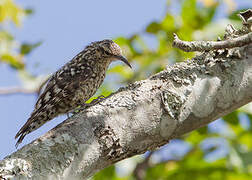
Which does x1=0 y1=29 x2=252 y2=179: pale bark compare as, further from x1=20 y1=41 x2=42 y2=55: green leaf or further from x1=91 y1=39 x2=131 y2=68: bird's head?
x1=20 y1=41 x2=42 y2=55: green leaf

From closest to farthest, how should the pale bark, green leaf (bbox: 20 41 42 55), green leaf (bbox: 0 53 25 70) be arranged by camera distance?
the pale bark → green leaf (bbox: 20 41 42 55) → green leaf (bbox: 0 53 25 70)

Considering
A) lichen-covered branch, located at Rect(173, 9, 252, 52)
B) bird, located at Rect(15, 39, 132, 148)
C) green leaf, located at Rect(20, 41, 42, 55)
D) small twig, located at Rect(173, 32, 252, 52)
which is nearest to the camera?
lichen-covered branch, located at Rect(173, 9, 252, 52)

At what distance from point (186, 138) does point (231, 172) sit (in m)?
0.92

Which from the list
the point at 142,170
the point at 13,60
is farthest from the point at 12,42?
the point at 142,170

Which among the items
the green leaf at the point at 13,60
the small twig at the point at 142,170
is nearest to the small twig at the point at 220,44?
the small twig at the point at 142,170

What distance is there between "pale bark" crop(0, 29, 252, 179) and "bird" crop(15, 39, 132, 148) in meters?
1.73

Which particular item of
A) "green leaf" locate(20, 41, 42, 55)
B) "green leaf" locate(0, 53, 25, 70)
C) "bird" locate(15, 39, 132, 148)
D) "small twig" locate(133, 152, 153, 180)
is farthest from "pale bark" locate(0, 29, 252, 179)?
"green leaf" locate(0, 53, 25, 70)

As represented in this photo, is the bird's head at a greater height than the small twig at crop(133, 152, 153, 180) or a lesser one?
greater

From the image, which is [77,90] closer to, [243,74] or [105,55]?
[105,55]

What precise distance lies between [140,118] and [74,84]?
2271 millimetres

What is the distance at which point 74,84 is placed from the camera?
16.3 feet

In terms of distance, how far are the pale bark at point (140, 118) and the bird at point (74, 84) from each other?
1731 mm

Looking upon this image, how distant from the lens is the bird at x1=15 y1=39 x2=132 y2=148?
15.3 ft

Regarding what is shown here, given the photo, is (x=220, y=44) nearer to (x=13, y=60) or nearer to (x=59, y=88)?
(x=59, y=88)
